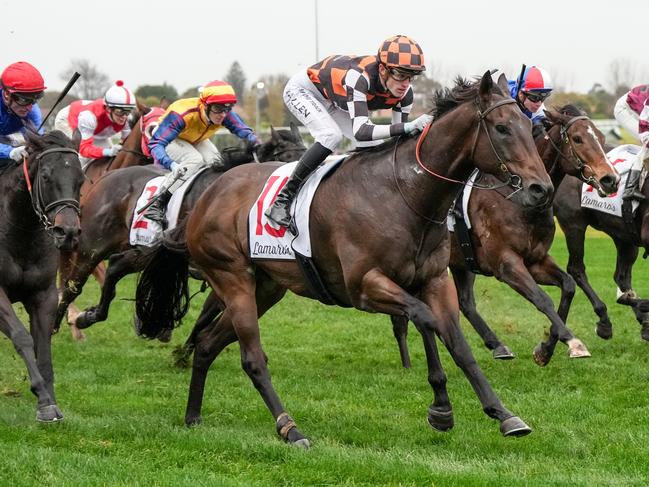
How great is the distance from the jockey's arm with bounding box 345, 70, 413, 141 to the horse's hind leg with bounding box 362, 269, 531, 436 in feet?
2.70

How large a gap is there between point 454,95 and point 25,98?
2.87m

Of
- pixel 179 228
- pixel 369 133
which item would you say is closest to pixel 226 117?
pixel 179 228

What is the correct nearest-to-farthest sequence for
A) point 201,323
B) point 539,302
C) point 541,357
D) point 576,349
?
point 576,349 → point 539,302 → point 201,323 → point 541,357

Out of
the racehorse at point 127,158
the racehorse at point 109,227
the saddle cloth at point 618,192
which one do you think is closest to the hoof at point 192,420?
the racehorse at point 109,227

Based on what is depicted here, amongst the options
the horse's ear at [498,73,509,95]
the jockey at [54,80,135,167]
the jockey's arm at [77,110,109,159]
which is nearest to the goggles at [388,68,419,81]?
the horse's ear at [498,73,509,95]

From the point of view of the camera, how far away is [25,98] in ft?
22.2

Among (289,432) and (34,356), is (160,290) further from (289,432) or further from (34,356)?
(289,432)

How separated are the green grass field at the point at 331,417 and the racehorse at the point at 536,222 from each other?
2.33 feet

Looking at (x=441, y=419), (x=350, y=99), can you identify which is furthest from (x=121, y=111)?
(x=441, y=419)

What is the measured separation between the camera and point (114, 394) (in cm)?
762

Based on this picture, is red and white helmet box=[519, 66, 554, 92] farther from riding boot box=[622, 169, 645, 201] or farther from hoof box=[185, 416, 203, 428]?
hoof box=[185, 416, 203, 428]

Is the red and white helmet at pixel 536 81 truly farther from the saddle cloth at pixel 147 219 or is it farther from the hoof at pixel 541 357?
the saddle cloth at pixel 147 219

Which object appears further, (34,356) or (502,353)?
(502,353)

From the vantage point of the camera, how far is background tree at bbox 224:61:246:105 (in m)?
45.1
